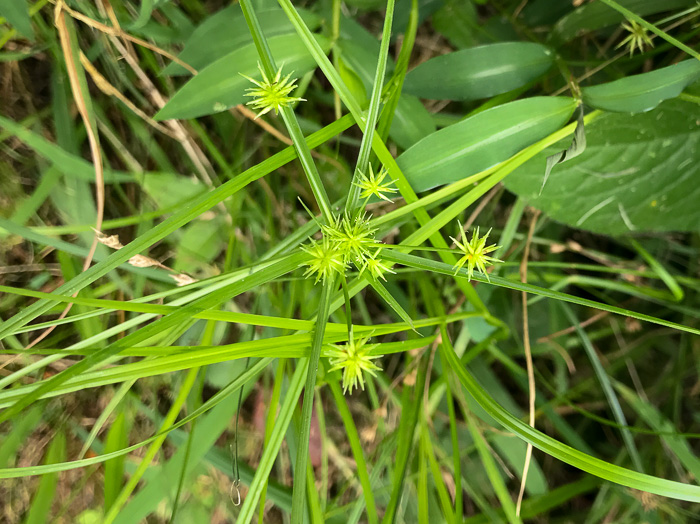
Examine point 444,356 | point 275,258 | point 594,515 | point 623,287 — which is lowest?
point 594,515

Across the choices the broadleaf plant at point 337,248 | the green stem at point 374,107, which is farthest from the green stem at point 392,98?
the green stem at point 374,107

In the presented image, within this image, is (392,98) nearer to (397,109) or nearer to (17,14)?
(397,109)

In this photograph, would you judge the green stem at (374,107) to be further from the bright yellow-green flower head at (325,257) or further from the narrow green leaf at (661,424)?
the narrow green leaf at (661,424)

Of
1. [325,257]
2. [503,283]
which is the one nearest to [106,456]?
[325,257]

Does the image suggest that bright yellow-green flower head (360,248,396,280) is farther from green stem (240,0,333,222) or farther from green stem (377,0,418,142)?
green stem (377,0,418,142)

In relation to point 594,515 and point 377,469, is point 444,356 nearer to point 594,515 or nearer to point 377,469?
point 377,469

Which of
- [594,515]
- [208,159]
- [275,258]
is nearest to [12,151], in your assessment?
[208,159]
